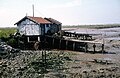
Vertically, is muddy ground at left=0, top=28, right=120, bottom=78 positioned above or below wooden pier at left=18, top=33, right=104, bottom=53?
below

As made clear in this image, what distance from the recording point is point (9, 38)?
134 ft

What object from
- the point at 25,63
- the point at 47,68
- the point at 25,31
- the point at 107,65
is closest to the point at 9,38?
the point at 25,31

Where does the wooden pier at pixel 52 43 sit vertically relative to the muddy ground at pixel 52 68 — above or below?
above

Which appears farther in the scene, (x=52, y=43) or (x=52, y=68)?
(x=52, y=43)

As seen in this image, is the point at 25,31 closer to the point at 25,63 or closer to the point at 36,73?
the point at 25,63

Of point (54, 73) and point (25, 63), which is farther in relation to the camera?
point (25, 63)

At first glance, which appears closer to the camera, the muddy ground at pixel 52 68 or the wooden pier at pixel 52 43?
the muddy ground at pixel 52 68

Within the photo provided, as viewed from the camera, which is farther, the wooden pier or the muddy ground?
the wooden pier

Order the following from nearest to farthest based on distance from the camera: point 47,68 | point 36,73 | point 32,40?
point 36,73, point 47,68, point 32,40

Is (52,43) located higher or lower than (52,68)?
higher

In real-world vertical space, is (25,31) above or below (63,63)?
above

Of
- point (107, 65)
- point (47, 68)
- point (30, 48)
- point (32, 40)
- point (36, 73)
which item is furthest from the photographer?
point (32, 40)

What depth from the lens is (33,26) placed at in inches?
1607

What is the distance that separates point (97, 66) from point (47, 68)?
5894 mm
